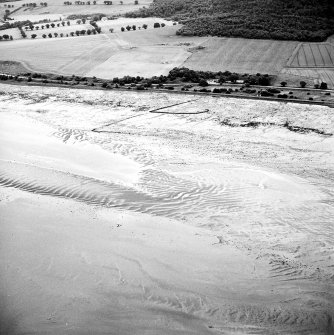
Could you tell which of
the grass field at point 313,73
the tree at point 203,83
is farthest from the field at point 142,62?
the grass field at point 313,73

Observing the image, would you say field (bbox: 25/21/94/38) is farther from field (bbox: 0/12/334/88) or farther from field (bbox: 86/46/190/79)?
field (bbox: 86/46/190/79)

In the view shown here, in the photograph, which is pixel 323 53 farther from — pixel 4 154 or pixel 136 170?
pixel 4 154

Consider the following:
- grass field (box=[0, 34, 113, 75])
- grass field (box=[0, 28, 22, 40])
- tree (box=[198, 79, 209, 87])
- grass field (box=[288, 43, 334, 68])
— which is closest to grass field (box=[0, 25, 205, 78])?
grass field (box=[0, 34, 113, 75])

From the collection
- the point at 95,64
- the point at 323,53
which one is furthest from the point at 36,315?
the point at 323,53

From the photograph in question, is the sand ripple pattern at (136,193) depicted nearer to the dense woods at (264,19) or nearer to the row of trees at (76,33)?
the dense woods at (264,19)

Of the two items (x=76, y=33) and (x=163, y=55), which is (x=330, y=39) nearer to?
(x=163, y=55)

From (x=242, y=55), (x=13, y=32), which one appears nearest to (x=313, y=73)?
(x=242, y=55)
